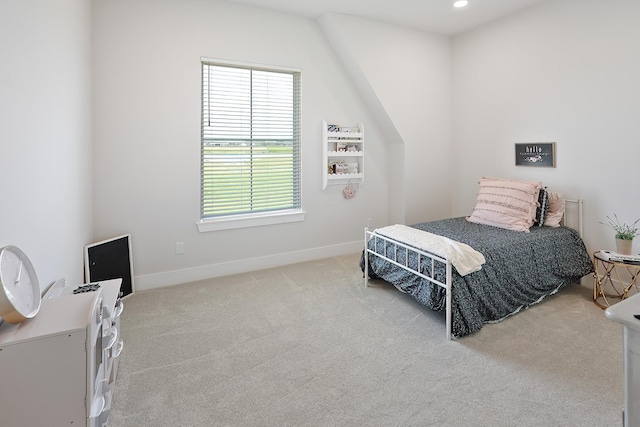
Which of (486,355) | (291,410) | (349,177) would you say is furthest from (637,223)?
(291,410)

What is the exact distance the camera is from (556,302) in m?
3.01

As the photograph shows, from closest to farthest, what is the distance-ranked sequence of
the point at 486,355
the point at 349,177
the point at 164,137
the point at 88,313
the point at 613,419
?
1. the point at 88,313
2. the point at 613,419
3. the point at 486,355
4. the point at 164,137
5. the point at 349,177

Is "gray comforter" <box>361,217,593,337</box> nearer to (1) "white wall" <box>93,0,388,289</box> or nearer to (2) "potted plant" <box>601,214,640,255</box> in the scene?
(2) "potted plant" <box>601,214,640,255</box>

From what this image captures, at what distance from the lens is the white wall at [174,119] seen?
3.10 meters

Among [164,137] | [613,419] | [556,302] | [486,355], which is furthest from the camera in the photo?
[164,137]

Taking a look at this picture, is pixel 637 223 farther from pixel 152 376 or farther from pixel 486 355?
pixel 152 376

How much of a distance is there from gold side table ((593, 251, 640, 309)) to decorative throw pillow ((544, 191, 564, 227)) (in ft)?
1.59

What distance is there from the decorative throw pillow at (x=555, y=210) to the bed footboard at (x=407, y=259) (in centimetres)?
158

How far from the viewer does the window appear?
3.61 meters

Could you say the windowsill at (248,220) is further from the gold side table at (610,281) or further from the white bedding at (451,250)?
the gold side table at (610,281)

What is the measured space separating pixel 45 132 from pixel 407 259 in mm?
2580

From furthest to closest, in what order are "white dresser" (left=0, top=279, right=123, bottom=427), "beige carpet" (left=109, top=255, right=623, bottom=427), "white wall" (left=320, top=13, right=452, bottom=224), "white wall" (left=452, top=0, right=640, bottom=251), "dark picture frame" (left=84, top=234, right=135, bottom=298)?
"white wall" (left=320, top=13, right=452, bottom=224) < "white wall" (left=452, top=0, right=640, bottom=251) < "dark picture frame" (left=84, top=234, right=135, bottom=298) < "beige carpet" (left=109, top=255, right=623, bottom=427) < "white dresser" (left=0, top=279, right=123, bottom=427)

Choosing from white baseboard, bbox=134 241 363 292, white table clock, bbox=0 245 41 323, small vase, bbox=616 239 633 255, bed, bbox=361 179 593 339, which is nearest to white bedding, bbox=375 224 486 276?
bed, bbox=361 179 593 339

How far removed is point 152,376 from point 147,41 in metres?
2.87
